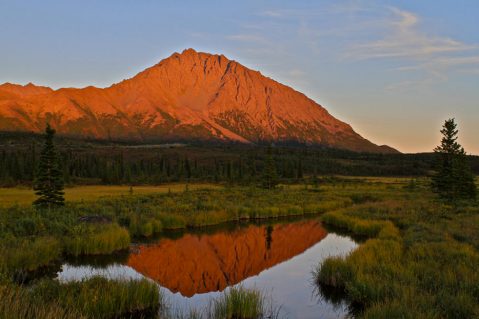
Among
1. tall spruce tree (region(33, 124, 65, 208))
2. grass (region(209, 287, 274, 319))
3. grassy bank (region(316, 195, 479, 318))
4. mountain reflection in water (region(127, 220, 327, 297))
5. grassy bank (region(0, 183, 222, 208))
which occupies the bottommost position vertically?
mountain reflection in water (region(127, 220, 327, 297))

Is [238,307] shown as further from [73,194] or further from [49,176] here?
[73,194]

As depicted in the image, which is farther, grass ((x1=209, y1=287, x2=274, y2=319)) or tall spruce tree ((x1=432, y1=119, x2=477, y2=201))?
tall spruce tree ((x1=432, y1=119, x2=477, y2=201))

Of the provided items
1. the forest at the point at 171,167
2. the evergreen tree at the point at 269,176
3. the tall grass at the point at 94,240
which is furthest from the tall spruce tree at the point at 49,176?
the evergreen tree at the point at 269,176

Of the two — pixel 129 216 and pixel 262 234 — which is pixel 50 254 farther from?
pixel 262 234

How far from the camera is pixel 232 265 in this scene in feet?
75.9

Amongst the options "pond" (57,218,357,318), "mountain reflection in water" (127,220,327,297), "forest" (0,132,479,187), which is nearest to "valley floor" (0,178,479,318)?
"pond" (57,218,357,318)

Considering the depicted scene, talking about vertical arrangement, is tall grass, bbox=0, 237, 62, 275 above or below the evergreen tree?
below

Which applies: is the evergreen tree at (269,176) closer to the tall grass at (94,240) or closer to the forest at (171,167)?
the forest at (171,167)

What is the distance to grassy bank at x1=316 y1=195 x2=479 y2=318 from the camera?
1152 centimetres

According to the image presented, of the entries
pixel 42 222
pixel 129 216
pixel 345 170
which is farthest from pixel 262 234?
pixel 345 170

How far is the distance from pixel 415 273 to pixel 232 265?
10.3 metres

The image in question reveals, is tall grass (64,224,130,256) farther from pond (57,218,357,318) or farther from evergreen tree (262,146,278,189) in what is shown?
evergreen tree (262,146,278,189)

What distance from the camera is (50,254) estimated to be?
20344 millimetres

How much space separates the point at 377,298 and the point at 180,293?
26.3ft
